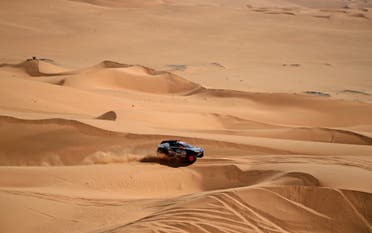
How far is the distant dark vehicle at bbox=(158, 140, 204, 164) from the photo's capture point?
803 centimetres

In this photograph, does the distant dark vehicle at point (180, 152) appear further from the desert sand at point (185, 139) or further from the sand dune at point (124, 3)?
the sand dune at point (124, 3)

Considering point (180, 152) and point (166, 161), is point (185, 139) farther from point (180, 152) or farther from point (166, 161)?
point (180, 152)

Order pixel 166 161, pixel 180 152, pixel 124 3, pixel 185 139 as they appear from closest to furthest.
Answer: pixel 180 152, pixel 166 161, pixel 185 139, pixel 124 3

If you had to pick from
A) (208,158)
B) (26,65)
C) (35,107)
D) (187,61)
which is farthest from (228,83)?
(208,158)

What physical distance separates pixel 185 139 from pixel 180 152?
1262 millimetres

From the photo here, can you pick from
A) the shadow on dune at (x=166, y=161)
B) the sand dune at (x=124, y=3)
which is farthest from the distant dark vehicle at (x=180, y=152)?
the sand dune at (x=124, y=3)

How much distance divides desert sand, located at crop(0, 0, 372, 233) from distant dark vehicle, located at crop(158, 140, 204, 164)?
0.47 feet

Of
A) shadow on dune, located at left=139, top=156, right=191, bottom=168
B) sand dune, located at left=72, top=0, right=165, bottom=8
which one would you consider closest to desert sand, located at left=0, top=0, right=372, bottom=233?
shadow on dune, located at left=139, top=156, right=191, bottom=168

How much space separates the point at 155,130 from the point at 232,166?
2.87m

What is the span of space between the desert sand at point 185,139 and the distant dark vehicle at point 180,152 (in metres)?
0.14

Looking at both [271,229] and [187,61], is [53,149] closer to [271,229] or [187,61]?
[271,229]

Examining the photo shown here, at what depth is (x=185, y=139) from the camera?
9.30 meters

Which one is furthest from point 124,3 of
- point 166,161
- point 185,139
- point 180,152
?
point 180,152

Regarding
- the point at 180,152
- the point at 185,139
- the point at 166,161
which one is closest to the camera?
the point at 180,152
